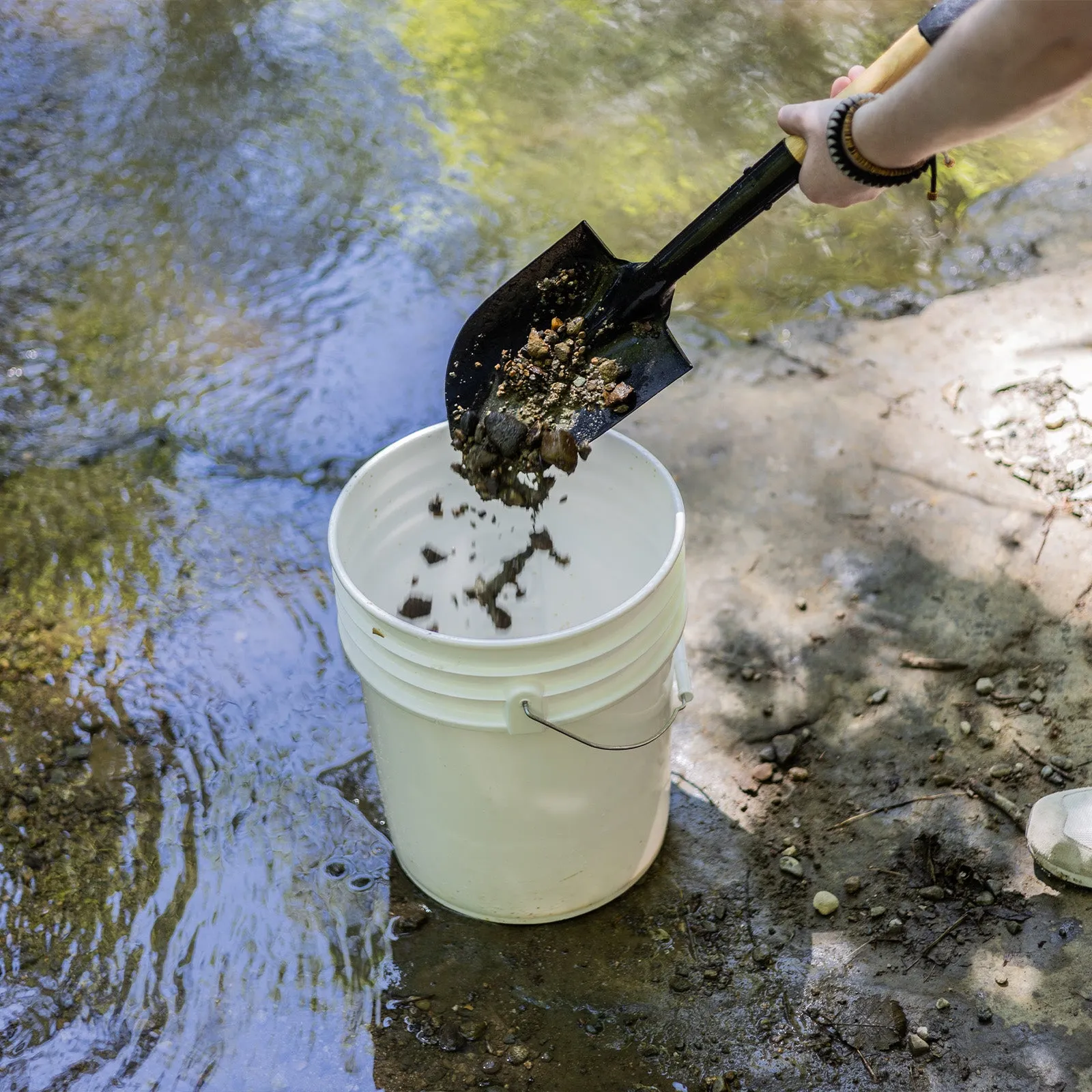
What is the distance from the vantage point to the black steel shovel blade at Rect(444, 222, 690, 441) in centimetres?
202

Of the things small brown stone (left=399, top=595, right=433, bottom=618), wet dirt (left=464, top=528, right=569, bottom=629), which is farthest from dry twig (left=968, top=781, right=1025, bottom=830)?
small brown stone (left=399, top=595, right=433, bottom=618)

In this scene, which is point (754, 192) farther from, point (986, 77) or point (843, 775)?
point (843, 775)

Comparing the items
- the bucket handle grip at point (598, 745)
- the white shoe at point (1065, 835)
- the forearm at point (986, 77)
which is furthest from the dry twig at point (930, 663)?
the forearm at point (986, 77)

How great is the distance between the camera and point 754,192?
183cm

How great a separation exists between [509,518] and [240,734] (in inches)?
29.7

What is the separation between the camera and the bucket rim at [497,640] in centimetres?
155

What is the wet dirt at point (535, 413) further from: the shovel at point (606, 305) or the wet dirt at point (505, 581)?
the wet dirt at point (505, 581)

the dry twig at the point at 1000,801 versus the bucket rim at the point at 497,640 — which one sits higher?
the bucket rim at the point at 497,640

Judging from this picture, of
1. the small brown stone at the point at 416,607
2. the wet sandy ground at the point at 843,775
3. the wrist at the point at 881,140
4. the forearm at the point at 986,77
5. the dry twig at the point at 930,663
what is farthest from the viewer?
the dry twig at the point at 930,663

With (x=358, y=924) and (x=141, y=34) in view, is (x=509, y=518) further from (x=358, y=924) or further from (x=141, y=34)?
(x=141, y=34)

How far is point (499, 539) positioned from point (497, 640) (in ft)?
1.87

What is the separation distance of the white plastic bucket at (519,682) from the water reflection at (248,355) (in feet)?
1.12

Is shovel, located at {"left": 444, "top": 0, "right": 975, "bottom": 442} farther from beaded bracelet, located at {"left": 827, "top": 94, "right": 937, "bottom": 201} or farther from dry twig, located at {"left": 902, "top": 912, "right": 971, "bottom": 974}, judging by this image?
dry twig, located at {"left": 902, "top": 912, "right": 971, "bottom": 974}

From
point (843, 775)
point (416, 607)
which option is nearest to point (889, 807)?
point (843, 775)
